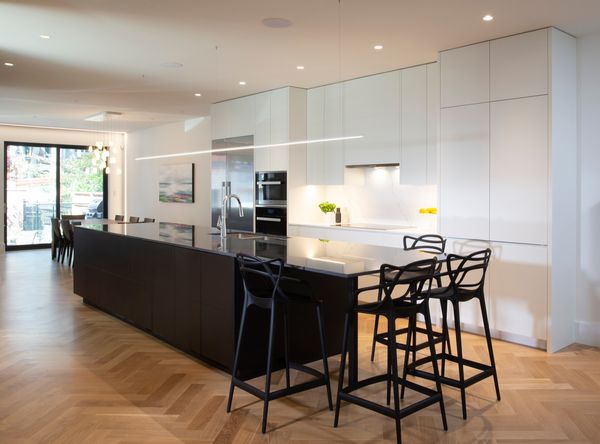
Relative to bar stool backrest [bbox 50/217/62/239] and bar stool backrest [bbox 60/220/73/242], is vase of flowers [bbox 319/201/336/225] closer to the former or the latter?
bar stool backrest [bbox 60/220/73/242]

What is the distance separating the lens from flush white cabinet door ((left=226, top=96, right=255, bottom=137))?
24.9 feet

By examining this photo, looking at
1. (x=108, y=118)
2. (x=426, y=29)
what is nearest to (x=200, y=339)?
(x=426, y=29)

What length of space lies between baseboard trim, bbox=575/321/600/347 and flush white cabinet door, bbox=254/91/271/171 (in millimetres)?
4244

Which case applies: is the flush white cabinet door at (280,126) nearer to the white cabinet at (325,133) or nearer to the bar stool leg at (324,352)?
the white cabinet at (325,133)

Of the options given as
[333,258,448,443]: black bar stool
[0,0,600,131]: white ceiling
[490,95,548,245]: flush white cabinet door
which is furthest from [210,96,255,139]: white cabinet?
[333,258,448,443]: black bar stool

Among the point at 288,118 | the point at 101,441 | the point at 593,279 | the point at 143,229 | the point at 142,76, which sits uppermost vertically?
the point at 142,76

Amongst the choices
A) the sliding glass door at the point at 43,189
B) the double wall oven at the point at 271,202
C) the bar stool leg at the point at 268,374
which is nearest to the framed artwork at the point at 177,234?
the bar stool leg at the point at 268,374

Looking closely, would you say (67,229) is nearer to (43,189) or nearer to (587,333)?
(43,189)

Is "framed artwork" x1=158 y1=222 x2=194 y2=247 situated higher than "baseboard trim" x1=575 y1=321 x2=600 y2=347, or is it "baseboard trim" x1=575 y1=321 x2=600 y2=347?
"framed artwork" x1=158 y1=222 x2=194 y2=247

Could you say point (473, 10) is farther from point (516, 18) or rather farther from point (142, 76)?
point (142, 76)

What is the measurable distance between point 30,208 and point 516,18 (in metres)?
11.1

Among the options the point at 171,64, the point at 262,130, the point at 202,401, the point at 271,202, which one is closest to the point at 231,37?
the point at 171,64

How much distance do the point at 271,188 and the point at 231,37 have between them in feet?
8.74

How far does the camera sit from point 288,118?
698cm
